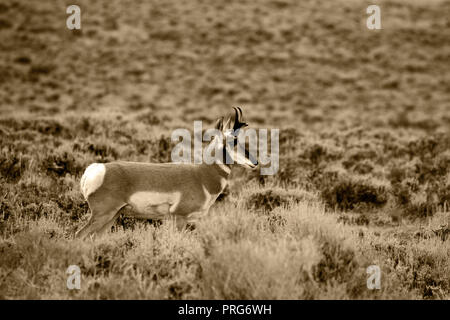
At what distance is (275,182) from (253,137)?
3.67 meters

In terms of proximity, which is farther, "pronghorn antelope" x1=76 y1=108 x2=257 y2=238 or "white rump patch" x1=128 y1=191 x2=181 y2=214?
"white rump patch" x1=128 y1=191 x2=181 y2=214

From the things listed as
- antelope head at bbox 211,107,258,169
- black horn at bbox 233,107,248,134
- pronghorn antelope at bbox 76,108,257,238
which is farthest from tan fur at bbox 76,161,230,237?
black horn at bbox 233,107,248,134

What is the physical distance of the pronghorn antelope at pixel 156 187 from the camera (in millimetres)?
5305

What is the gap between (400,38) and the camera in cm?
2683

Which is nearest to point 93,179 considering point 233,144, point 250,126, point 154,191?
point 154,191

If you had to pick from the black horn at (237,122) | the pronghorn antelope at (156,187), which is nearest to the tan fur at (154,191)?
the pronghorn antelope at (156,187)

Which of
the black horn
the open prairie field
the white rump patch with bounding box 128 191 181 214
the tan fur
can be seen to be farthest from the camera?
the black horn

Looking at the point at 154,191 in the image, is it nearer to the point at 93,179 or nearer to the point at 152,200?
the point at 152,200

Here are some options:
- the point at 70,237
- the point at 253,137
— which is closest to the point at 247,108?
the point at 253,137

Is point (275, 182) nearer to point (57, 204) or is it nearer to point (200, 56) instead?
point (57, 204)

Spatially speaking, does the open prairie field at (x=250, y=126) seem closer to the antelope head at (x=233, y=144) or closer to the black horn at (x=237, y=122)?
the antelope head at (x=233, y=144)

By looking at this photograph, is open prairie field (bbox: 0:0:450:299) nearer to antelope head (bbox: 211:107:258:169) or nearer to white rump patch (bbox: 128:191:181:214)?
white rump patch (bbox: 128:191:181:214)

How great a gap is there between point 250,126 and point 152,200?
9684 millimetres

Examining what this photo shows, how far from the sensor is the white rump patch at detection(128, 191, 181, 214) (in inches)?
213
